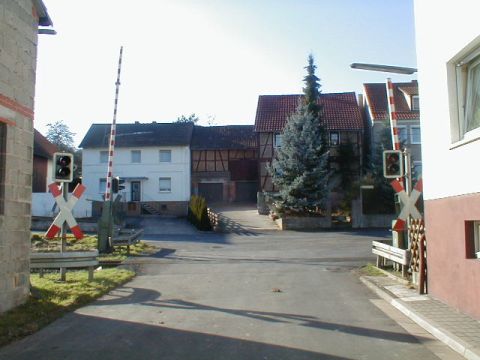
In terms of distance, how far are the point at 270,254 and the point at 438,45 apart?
12.0 m

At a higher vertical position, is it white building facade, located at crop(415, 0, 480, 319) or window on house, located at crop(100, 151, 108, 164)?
window on house, located at crop(100, 151, 108, 164)

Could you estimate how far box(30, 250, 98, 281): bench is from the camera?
37.9 feet

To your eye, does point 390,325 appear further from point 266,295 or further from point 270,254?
point 270,254

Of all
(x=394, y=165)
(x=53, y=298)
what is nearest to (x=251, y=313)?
(x=53, y=298)

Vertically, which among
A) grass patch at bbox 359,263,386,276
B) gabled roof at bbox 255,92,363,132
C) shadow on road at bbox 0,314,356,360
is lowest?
shadow on road at bbox 0,314,356,360

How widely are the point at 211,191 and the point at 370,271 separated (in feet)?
130

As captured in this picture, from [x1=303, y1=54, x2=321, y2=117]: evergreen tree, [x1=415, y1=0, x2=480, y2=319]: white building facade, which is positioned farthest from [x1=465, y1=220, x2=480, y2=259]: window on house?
[x1=303, y1=54, x2=321, y2=117]: evergreen tree

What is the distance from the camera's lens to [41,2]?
10.0 m

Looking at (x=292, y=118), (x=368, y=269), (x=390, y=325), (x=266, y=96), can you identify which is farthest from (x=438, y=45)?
(x=266, y=96)

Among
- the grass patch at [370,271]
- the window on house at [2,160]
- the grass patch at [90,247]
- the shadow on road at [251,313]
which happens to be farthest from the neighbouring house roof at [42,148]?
the window on house at [2,160]

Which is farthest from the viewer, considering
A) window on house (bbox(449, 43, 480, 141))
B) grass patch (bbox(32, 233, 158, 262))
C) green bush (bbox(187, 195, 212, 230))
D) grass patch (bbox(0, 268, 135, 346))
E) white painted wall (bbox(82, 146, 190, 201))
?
white painted wall (bbox(82, 146, 190, 201))

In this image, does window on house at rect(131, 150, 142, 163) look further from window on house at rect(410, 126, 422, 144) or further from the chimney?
window on house at rect(410, 126, 422, 144)

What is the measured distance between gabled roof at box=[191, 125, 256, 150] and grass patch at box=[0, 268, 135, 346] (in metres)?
38.5

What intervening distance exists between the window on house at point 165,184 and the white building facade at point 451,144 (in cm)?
4261
